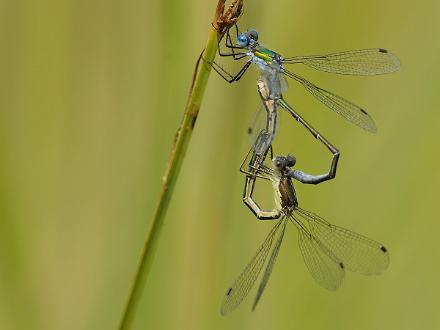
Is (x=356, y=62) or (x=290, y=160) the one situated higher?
(x=356, y=62)

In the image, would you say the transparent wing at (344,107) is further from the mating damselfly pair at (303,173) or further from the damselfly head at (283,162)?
the damselfly head at (283,162)

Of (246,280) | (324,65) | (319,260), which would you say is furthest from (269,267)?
(324,65)

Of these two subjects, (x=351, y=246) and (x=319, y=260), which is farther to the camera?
(x=351, y=246)

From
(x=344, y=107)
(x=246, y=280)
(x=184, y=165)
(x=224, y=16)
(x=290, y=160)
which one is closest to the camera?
(x=224, y=16)

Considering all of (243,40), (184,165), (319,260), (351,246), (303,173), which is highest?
(243,40)

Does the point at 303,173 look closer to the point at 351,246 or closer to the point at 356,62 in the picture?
the point at 351,246

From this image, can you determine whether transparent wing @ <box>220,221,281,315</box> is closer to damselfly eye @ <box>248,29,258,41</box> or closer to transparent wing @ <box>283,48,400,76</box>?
Answer: transparent wing @ <box>283,48,400,76</box>

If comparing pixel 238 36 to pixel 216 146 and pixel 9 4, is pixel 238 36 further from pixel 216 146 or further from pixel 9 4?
pixel 9 4

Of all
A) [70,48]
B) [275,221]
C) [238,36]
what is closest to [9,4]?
[70,48]

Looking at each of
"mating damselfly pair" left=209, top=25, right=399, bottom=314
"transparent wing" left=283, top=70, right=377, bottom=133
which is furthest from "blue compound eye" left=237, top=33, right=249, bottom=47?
"transparent wing" left=283, top=70, right=377, bottom=133
